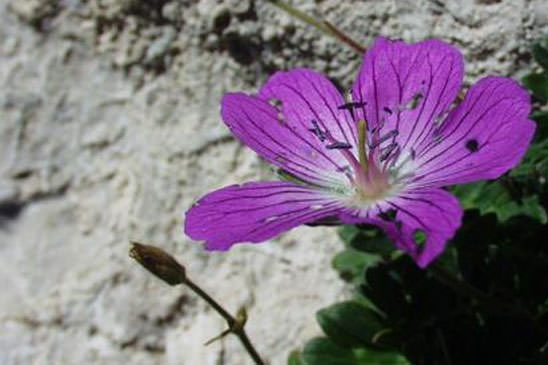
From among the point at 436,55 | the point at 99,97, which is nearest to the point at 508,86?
the point at 436,55

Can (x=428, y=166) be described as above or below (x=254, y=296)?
above

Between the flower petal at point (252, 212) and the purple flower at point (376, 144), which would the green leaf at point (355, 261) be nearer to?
the purple flower at point (376, 144)

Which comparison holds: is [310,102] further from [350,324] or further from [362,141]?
[350,324]

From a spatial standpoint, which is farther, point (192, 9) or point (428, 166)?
point (192, 9)

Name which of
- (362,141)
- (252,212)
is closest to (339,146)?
(362,141)

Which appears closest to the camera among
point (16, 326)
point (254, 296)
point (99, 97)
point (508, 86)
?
point (508, 86)

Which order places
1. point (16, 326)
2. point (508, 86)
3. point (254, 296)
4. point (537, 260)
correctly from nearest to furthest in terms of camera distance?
point (508, 86), point (537, 260), point (254, 296), point (16, 326)

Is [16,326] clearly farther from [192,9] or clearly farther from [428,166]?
[428,166]
